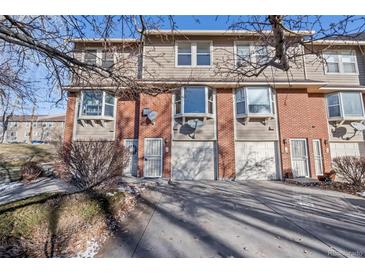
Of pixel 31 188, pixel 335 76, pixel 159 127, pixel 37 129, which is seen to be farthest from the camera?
pixel 37 129

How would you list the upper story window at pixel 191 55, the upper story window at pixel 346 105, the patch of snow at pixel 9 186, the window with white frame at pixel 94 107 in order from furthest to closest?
the upper story window at pixel 191 55 < the upper story window at pixel 346 105 < the window with white frame at pixel 94 107 < the patch of snow at pixel 9 186

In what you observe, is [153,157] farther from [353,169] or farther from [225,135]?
[353,169]

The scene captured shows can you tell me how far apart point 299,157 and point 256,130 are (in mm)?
2572

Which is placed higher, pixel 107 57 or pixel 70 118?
pixel 70 118

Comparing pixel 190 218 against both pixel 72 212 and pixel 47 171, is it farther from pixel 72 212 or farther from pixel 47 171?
pixel 47 171

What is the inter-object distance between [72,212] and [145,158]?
20.7ft

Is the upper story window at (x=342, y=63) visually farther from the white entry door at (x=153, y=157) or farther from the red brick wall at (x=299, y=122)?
the white entry door at (x=153, y=157)

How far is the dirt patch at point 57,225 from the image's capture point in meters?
3.31

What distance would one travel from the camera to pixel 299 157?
10.4 meters

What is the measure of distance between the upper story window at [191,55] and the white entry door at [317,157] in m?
7.18

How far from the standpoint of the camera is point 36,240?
3.46m

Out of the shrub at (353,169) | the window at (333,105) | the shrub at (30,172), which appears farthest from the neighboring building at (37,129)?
the shrub at (353,169)

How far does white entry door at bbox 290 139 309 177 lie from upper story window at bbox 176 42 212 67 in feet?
20.7

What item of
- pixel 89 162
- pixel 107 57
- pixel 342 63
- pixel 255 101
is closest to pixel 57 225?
pixel 89 162
